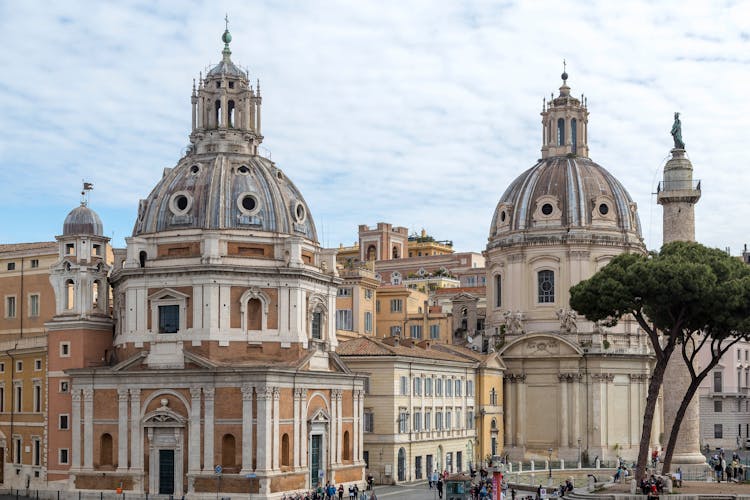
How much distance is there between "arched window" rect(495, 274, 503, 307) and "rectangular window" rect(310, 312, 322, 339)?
29.6 m

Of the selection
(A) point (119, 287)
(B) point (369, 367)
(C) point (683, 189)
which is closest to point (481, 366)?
(B) point (369, 367)

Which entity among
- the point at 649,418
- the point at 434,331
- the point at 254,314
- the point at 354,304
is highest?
the point at 354,304

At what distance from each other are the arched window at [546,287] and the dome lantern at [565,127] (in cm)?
994

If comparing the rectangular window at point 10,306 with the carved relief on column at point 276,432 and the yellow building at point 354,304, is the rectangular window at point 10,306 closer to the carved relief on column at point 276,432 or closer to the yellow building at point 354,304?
the carved relief on column at point 276,432

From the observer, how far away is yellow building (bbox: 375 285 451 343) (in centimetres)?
10944

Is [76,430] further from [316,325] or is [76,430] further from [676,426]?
[676,426]

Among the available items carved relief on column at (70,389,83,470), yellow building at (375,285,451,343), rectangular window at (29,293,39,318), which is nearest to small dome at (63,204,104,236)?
rectangular window at (29,293,39,318)

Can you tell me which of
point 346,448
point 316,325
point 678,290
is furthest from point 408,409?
point 678,290

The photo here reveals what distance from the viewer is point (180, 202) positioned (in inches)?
2763

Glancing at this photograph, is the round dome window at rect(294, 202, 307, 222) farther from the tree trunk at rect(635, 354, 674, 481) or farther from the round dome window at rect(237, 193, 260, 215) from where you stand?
the tree trunk at rect(635, 354, 674, 481)

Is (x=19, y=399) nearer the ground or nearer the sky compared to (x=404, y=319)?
nearer the ground

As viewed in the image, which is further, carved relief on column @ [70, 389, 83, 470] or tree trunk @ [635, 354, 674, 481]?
carved relief on column @ [70, 389, 83, 470]

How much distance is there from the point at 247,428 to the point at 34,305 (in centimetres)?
2140

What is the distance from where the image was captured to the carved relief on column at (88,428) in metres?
66.7
